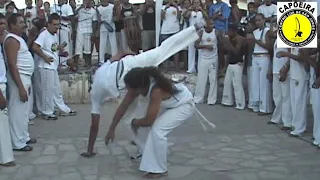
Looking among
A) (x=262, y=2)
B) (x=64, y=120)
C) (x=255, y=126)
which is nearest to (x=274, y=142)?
(x=255, y=126)

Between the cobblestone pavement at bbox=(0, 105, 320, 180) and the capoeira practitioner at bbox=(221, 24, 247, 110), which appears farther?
the capoeira practitioner at bbox=(221, 24, 247, 110)

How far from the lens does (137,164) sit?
6.72m

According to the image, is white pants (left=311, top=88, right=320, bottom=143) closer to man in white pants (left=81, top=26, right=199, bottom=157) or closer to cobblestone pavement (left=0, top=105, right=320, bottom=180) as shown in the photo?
cobblestone pavement (left=0, top=105, right=320, bottom=180)

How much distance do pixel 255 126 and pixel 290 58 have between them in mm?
1459

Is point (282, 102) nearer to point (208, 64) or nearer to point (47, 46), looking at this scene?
point (208, 64)

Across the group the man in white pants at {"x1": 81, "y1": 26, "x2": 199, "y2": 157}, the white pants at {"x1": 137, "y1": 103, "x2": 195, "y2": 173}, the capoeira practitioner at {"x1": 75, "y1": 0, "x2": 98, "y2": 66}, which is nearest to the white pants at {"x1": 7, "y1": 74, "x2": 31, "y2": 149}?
the man in white pants at {"x1": 81, "y1": 26, "x2": 199, "y2": 157}

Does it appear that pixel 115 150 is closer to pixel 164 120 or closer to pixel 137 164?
pixel 137 164

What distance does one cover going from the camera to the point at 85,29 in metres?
13.3

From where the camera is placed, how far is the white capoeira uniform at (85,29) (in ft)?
43.4

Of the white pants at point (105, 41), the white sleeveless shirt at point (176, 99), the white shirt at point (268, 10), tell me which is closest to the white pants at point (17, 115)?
the white sleeveless shirt at point (176, 99)

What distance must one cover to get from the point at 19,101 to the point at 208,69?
5.04 meters

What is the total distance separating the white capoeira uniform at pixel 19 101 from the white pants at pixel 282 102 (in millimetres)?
4169

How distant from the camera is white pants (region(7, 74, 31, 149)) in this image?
711 cm

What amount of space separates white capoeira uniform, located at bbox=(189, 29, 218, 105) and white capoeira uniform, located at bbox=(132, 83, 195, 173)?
4.81 m
